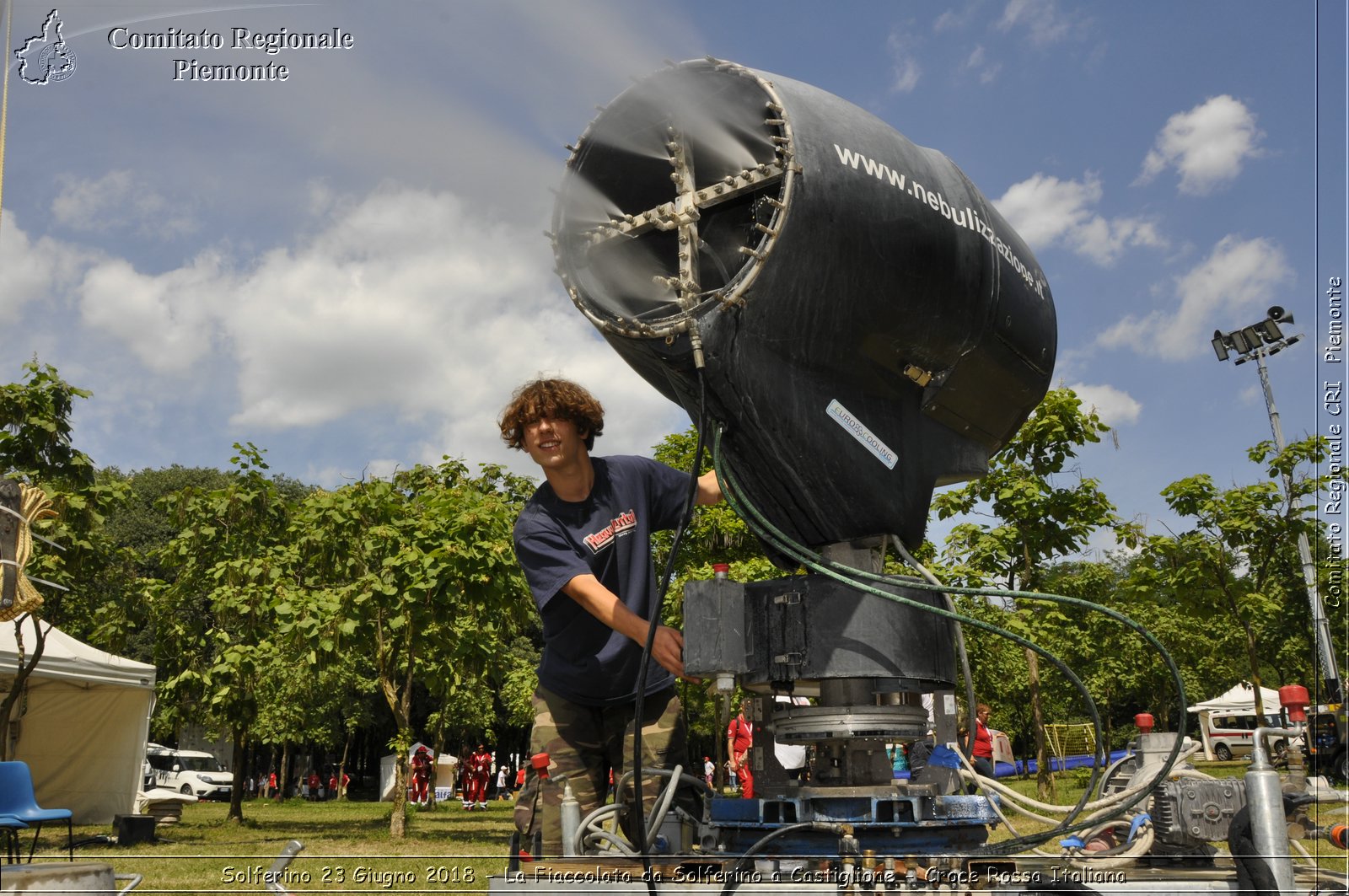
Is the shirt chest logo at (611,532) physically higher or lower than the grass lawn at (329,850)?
higher

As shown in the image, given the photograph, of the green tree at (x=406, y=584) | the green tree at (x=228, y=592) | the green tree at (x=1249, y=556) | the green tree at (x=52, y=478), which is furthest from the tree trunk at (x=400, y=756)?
the green tree at (x=1249, y=556)

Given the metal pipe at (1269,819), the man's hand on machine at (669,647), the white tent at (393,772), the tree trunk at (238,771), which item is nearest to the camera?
the metal pipe at (1269,819)

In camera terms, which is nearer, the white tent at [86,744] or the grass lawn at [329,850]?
the grass lawn at [329,850]

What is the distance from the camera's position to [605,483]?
399cm

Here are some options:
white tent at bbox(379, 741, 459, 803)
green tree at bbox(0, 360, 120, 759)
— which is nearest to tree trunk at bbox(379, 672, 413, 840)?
green tree at bbox(0, 360, 120, 759)

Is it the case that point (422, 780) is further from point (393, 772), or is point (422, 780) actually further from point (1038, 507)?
point (1038, 507)

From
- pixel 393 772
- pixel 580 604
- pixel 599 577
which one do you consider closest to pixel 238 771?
pixel 393 772

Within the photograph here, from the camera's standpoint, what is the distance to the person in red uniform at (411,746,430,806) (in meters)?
28.0

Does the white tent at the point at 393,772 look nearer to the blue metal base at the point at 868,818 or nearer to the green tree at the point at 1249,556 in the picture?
the green tree at the point at 1249,556

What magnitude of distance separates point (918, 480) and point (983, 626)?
2.26ft

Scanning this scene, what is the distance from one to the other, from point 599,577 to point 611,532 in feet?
0.57

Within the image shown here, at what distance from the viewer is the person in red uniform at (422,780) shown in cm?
2802

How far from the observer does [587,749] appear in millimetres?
3932

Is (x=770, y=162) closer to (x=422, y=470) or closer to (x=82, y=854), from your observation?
(x=82, y=854)
